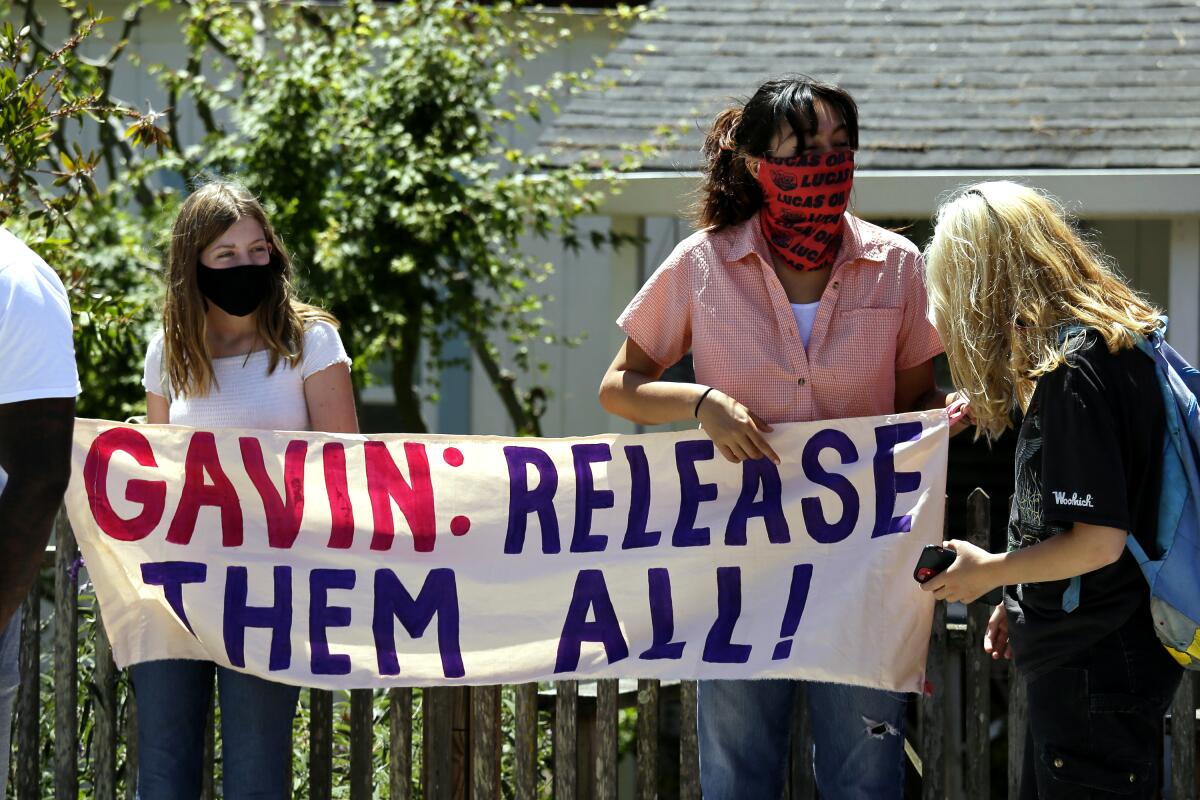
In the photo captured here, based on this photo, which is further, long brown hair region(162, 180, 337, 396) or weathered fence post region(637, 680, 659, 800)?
weathered fence post region(637, 680, 659, 800)

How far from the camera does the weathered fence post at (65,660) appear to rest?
425cm

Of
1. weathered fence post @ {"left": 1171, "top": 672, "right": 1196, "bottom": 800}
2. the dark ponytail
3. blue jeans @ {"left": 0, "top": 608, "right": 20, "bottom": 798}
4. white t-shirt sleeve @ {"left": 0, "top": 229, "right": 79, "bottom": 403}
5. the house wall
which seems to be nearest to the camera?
white t-shirt sleeve @ {"left": 0, "top": 229, "right": 79, "bottom": 403}

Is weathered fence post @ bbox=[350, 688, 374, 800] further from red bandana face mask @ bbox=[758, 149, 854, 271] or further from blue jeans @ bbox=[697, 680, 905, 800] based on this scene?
red bandana face mask @ bbox=[758, 149, 854, 271]

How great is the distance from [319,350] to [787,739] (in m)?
1.60

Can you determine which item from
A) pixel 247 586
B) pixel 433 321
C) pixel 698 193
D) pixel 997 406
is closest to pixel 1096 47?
pixel 433 321

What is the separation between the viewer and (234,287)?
149 inches

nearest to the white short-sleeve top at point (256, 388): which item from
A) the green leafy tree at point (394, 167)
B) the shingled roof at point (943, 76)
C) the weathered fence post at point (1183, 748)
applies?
the weathered fence post at point (1183, 748)

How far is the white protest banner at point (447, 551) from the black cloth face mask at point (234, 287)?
0.35 metres

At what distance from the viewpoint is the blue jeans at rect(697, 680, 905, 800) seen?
11.4ft

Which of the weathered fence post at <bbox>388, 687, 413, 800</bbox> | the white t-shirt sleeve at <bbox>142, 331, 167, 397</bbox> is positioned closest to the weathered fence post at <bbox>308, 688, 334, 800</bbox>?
the weathered fence post at <bbox>388, 687, 413, 800</bbox>

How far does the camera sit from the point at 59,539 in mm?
4262

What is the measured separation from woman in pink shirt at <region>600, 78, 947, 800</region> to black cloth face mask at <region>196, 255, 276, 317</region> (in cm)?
98

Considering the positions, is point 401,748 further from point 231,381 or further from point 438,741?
point 231,381

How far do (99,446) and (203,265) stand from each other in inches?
24.8
